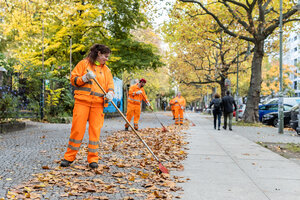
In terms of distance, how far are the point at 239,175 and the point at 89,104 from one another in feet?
8.65

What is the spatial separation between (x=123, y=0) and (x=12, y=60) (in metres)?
9.24

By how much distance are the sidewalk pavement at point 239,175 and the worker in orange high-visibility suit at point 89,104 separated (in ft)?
4.92

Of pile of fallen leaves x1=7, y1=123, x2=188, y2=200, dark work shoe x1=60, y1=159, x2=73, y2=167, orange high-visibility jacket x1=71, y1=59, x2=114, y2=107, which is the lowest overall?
pile of fallen leaves x1=7, y1=123, x2=188, y2=200

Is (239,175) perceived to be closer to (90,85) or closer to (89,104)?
(89,104)

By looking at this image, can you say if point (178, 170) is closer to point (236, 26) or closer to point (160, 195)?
point (160, 195)

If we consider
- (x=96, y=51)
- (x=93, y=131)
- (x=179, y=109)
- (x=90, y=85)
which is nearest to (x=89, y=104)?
(x=90, y=85)

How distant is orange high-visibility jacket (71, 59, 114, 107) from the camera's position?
532cm

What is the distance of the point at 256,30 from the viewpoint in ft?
60.2

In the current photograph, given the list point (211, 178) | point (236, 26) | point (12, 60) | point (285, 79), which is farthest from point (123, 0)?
point (285, 79)

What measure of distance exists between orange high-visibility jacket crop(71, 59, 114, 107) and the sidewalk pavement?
1.80 meters

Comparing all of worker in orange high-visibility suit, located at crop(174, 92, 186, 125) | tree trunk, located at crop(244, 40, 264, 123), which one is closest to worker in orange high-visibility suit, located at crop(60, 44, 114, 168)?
worker in orange high-visibility suit, located at crop(174, 92, 186, 125)

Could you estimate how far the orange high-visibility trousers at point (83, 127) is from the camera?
17.4ft

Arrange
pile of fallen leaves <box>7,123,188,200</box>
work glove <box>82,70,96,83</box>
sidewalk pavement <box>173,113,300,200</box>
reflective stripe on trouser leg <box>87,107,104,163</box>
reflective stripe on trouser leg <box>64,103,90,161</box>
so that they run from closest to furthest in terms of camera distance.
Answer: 1. pile of fallen leaves <box>7,123,188,200</box>
2. sidewalk pavement <box>173,113,300,200</box>
3. work glove <box>82,70,96,83</box>
4. reflective stripe on trouser leg <box>64,103,90,161</box>
5. reflective stripe on trouser leg <box>87,107,104,163</box>

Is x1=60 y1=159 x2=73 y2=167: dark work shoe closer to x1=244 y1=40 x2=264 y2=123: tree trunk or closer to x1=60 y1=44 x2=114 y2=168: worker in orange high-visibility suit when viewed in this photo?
x1=60 y1=44 x2=114 y2=168: worker in orange high-visibility suit
